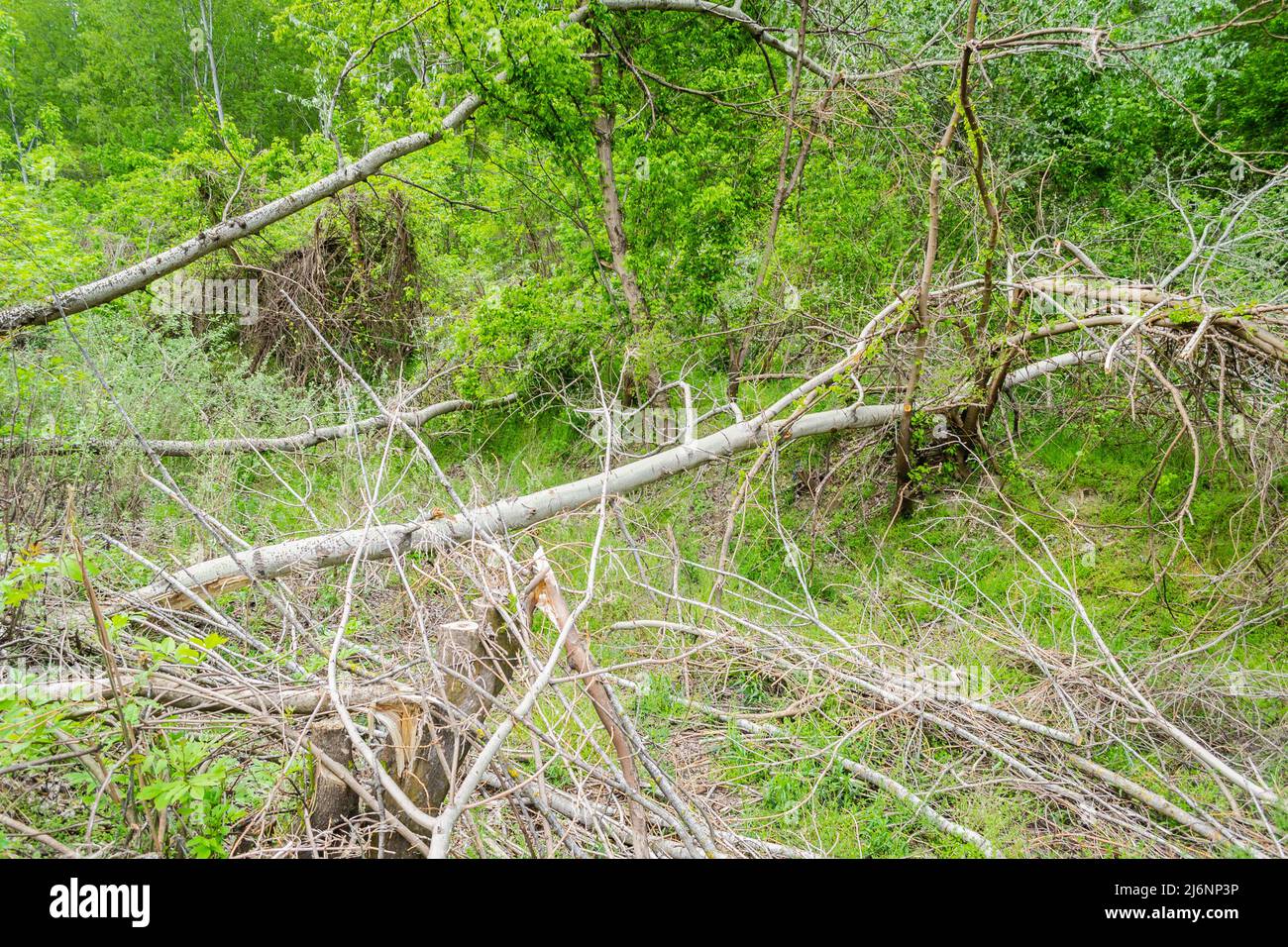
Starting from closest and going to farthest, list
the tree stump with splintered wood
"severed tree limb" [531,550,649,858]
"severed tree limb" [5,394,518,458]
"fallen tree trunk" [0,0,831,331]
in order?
the tree stump with splintered wood
"severed tree limb" [531,550,649,858]
"severed tree limb" [5,394,518,458]
"fallen tree trunk" [0,0,831,331]

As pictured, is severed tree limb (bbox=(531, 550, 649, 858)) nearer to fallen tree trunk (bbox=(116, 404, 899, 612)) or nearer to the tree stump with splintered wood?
the tree stump with splintered wood

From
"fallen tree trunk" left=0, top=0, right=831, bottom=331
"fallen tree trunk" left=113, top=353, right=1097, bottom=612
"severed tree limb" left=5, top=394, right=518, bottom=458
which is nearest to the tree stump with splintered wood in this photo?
"fallen tree trunk" left=113, top=353, right=1097, bottom=612

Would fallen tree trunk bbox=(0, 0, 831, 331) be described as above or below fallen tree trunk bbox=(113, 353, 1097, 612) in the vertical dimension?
above

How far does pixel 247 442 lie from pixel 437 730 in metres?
4.02

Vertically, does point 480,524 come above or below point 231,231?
below

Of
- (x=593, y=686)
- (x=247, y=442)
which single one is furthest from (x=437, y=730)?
(x=247, y=442)

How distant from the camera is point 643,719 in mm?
3764

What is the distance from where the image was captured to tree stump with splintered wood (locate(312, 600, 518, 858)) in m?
2.16

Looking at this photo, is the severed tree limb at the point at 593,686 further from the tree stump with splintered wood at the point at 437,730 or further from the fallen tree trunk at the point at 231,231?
the fallen tree trunk at the point at 231,231

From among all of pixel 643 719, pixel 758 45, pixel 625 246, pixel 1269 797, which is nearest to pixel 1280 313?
pixel 1269 797

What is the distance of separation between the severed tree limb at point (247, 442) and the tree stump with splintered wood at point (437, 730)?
10.00 feet

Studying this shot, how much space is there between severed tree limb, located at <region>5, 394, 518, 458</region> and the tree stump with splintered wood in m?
3.05

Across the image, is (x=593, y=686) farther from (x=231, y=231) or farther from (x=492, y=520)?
(x=231, y=231)

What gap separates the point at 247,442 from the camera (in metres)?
5.38
